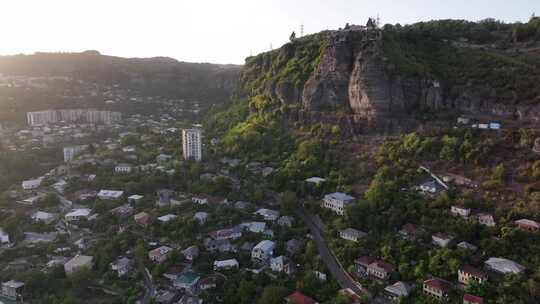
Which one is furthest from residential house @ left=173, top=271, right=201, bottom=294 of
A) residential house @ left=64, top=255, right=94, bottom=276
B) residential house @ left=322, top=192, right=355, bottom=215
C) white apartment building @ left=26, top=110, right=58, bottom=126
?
white apartment building @ left=26, top=110, right=58, bottom=126

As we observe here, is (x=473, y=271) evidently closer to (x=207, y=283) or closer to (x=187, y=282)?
(x=207, y=283)

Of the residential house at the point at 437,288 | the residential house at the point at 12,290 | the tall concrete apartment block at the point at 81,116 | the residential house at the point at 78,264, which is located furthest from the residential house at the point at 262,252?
the tall concrete apartment block at the point at 81,116

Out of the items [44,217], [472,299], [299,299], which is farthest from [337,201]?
[44,217]

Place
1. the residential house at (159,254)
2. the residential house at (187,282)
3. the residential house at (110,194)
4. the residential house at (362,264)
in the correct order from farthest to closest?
1. the residential house at (110,194)
2. the residential house at (159,254)
3. the residential house at (187,282)
4. the residential house at (362,264)

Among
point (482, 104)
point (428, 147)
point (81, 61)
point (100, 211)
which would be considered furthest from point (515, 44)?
point (81, 61)

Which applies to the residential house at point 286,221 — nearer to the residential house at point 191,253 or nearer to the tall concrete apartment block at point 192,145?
the residential house at point 191,253

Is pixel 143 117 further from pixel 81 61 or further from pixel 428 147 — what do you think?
pixel 428 147
